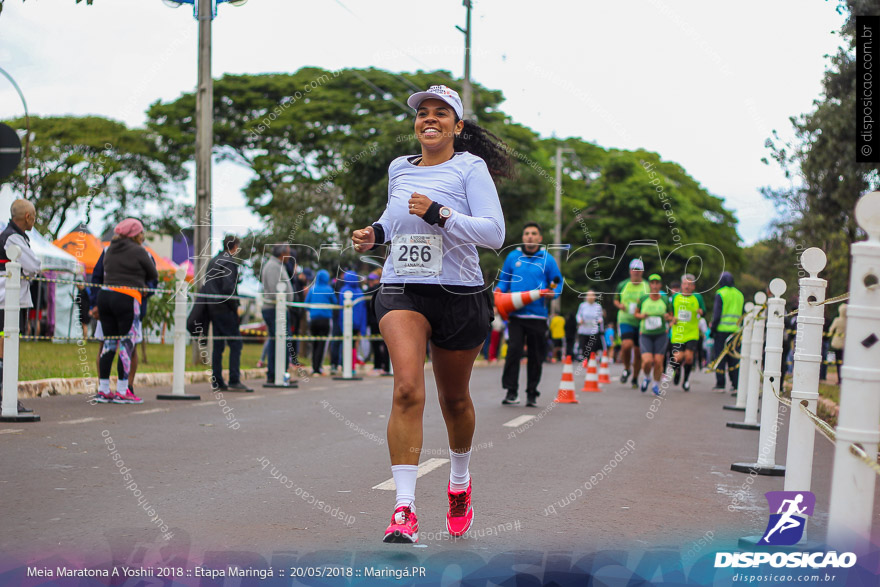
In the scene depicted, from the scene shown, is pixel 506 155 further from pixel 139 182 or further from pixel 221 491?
pixel 139 182

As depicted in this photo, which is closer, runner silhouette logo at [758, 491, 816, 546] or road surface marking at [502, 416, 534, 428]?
runner silhouette logo at [758, 491, 816, 546]

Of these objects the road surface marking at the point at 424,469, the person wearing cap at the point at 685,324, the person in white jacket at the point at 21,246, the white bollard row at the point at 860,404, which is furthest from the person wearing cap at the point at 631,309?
the white bollard row at the point at 860,404

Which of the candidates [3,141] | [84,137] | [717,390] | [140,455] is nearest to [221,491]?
[140,455]

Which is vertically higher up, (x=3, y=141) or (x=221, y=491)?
(x=3, y=141)

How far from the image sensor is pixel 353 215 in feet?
94.2

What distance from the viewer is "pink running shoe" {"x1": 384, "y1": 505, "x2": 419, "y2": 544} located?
4.21m

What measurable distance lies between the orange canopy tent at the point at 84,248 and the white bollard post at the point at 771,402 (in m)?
19.3

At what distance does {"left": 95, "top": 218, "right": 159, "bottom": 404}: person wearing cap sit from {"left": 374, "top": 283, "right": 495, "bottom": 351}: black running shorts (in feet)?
22.1

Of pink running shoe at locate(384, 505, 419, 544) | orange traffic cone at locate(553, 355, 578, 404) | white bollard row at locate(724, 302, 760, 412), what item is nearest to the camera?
pink running shoe at locate(384, 505, 419, 544)

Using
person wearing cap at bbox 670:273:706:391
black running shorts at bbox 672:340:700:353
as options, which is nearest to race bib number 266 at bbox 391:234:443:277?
person wearing cap at bbox 670:273:706:391

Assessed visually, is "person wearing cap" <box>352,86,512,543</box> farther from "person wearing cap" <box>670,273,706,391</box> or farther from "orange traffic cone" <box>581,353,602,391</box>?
"person wearing cap" <box>670,273,706,391</box>

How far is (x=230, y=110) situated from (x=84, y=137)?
6427 millimetres

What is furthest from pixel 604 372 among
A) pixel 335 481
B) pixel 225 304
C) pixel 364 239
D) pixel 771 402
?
pixel 364 239

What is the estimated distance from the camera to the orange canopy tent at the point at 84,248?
23.9m
